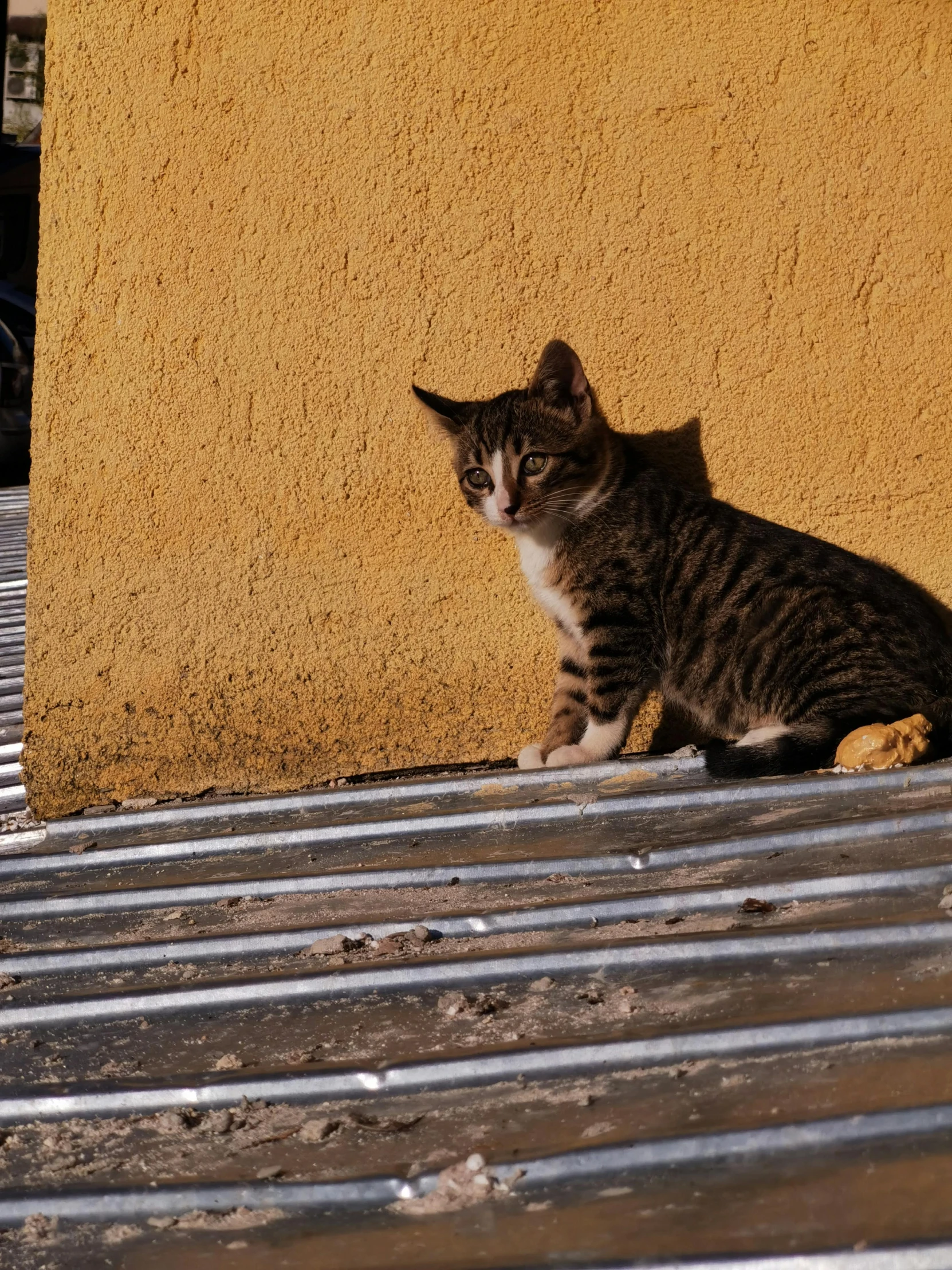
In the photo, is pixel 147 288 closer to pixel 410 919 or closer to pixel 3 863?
pixel 3 863

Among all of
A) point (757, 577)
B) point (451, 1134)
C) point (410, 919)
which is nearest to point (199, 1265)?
point (451, 1134)

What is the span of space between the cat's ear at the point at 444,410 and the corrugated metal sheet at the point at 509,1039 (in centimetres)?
110

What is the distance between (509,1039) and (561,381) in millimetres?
2077

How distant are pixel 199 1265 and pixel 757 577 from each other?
2459 millimetres

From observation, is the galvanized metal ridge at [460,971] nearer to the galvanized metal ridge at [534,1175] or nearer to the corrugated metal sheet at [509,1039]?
the corrugated metal sheet at [509,1039]

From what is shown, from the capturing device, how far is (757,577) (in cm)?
339

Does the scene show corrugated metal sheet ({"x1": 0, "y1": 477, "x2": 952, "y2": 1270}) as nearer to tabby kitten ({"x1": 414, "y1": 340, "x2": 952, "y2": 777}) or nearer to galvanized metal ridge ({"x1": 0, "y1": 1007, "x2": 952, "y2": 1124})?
galvanized metal ridge ({"x1": 0, "y1": 1007, "x2": 952, "y2": 1124})

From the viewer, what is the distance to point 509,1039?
181cm

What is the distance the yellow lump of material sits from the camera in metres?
2.82

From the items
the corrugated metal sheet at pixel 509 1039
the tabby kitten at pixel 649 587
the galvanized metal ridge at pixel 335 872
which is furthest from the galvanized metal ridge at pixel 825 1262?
the tabby kitten at pixel 649 587

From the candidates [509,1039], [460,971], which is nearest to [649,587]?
[460,971]

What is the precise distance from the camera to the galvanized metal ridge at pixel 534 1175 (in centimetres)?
141

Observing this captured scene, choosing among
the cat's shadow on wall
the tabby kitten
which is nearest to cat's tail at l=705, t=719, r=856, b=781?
the tabby kitten

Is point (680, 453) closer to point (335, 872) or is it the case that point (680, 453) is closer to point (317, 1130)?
point (335, 872)
